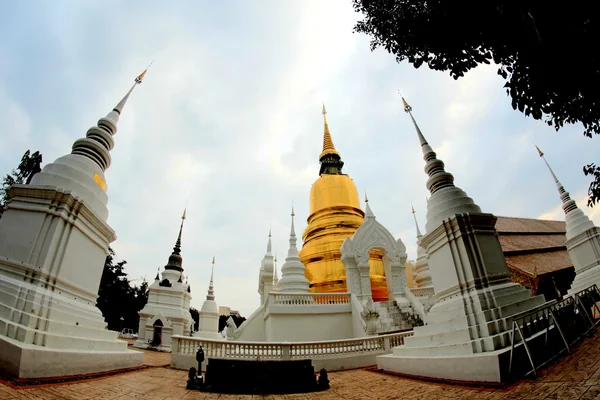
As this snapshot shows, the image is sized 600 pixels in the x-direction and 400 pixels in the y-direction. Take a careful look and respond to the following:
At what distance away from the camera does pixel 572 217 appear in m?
12.3

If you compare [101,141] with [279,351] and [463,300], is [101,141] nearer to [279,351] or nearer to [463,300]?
[279,351]

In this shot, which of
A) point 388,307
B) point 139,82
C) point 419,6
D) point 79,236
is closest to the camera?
point 419,6

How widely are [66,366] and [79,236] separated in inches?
96.4

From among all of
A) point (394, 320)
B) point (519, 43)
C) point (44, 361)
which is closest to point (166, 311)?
point (394, 320)

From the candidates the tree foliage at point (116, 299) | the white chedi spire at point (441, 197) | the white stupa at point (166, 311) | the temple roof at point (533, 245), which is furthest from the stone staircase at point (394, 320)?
the tree foliage at point (116, 299)

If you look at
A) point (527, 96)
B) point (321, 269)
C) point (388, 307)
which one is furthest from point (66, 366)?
point (321, 269)

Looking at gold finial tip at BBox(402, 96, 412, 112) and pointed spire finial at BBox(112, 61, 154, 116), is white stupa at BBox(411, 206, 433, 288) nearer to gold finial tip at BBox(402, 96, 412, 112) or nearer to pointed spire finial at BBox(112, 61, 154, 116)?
gold finial tip at BBox(402, 96, 412, 112)

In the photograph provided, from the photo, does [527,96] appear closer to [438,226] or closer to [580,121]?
[580,121]

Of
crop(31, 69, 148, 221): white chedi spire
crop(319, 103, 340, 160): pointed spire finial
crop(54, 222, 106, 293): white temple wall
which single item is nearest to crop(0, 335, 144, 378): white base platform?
crop(54, 222, 106, 293): white temple wall

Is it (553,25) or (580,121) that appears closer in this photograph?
(553,25)

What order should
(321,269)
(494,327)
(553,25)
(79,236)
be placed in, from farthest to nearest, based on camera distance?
1. (321,269)
2. (79,236)
3. (494,327)
4. (553,25)

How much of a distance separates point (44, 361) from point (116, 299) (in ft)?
88.8

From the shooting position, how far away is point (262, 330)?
13.1 metres

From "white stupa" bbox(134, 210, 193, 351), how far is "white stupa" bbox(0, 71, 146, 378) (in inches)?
405
